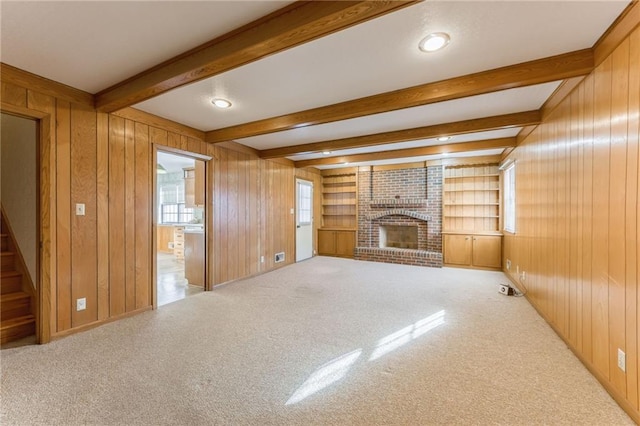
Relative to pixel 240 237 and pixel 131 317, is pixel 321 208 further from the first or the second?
pixel 131 317

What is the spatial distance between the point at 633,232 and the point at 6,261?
5637mm

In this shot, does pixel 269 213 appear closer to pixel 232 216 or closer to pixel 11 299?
pixel 232 216

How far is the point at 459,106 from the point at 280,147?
311 centimetres

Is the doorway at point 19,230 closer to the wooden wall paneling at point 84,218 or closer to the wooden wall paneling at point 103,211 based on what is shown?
the wooden wall paneling at point 84,218

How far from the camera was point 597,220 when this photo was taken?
77.0 inches

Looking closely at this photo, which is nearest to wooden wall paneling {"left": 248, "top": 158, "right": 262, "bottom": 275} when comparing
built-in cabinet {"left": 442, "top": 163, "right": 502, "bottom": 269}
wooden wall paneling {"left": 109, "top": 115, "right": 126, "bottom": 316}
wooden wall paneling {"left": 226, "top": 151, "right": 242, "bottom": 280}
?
wooden wall paneling {"left": 226, "top": 151, "right": 242, "bottom": 280}

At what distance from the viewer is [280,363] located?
2160 millimetres

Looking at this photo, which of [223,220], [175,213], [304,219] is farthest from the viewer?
[175,213]

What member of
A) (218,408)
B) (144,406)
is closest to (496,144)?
(218,408)

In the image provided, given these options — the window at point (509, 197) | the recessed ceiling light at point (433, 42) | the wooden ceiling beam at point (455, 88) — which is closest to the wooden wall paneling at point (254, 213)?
the wooden ceiling beam at point (455, 88)

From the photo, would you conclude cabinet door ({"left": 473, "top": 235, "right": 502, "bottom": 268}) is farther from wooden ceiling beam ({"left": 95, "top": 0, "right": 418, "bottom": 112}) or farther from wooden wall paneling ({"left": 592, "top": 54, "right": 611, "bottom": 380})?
wooden ceiling beam ({"left": 95, "top": 0, "right": 418, "bottom": 112})

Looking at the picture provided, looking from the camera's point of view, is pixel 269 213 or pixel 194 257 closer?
pixel 194 257

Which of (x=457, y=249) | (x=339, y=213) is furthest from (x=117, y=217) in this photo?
(x=457, y=249)

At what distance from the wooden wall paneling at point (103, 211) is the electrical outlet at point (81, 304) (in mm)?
127
